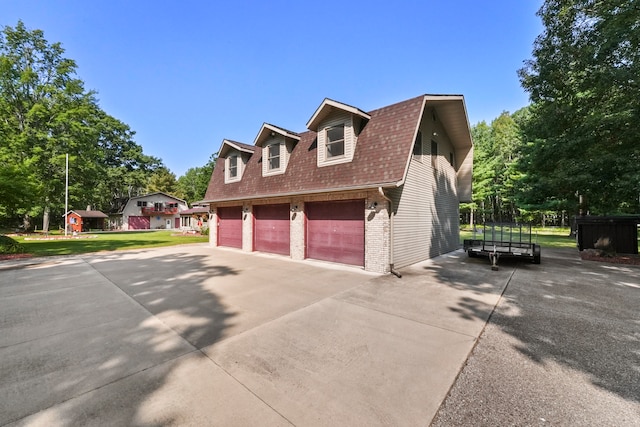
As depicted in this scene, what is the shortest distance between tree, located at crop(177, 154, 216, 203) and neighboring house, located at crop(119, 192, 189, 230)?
499cm

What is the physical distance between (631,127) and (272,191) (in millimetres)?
15151

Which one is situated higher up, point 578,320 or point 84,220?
point 84,220

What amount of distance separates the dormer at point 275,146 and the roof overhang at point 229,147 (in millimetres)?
1472

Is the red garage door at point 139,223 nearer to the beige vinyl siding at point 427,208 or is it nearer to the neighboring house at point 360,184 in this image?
the neighboring house at point 360,184

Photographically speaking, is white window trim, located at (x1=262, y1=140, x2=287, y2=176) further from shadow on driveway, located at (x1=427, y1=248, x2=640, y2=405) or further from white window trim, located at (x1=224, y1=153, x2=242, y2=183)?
shadow on driveway, located at (x1=427, y1=248, x2=640, y2=405)

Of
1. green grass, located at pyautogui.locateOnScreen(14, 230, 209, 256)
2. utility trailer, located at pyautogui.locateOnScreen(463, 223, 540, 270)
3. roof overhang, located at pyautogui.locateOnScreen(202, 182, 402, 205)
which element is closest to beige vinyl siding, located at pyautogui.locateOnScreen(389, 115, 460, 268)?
roof overhang, located at pyautogui.locateOnScreen(202, 182, 402, 205)

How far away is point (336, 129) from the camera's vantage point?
9898mm

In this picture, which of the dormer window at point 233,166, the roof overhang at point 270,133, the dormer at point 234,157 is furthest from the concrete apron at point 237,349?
the dormer window at point 233,166

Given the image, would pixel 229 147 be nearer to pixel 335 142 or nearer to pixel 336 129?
pixel 336 129

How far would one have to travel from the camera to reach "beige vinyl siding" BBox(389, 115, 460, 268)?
877cm

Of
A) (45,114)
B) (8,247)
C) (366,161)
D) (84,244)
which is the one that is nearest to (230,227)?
(366,161)

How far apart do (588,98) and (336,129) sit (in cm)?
1233

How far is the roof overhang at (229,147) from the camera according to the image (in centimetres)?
1387

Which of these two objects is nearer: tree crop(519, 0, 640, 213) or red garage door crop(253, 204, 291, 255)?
tree crop(519, 0, 640, 213)
